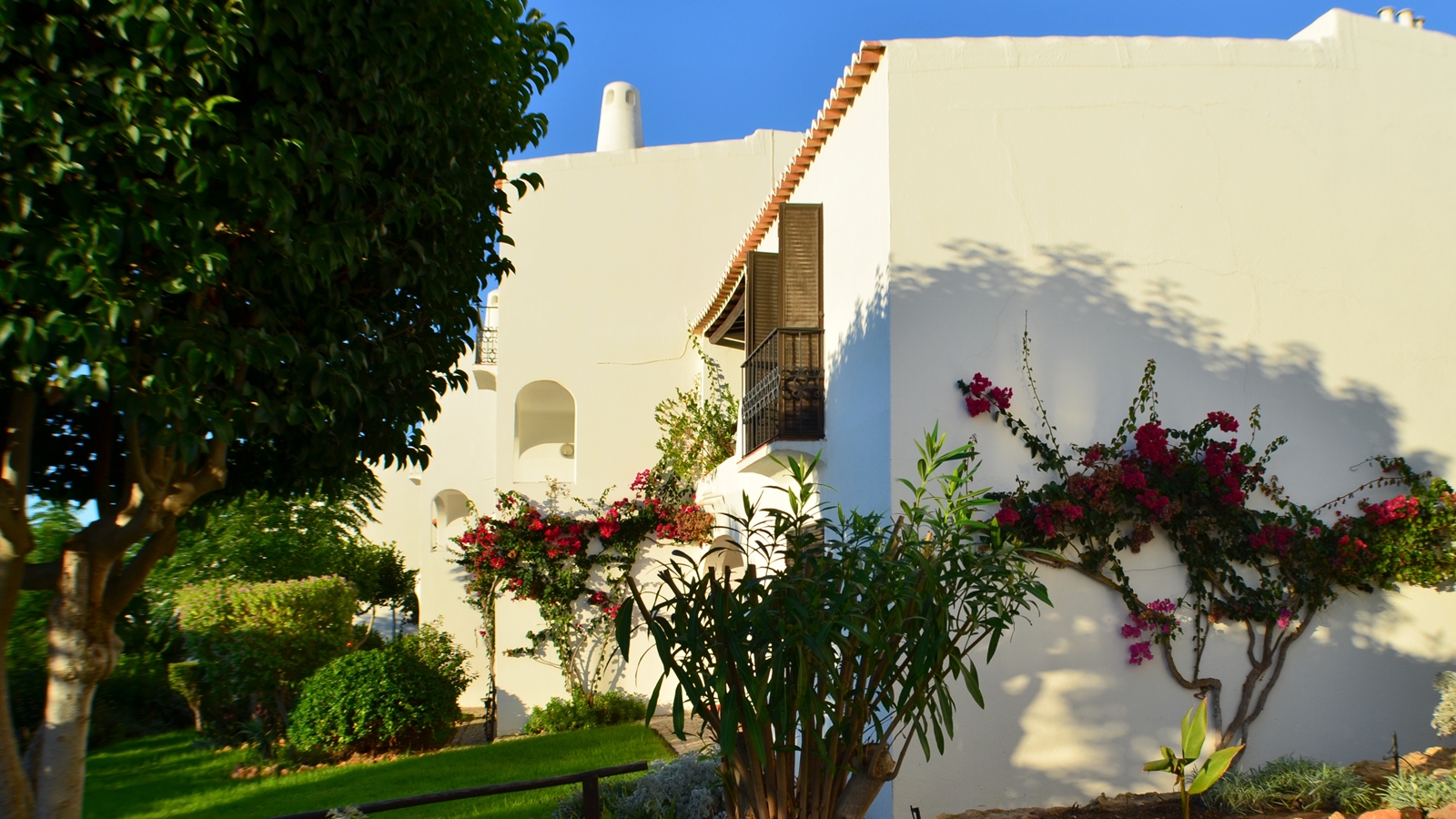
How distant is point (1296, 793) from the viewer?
246 inches

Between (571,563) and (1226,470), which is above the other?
(1226,470)

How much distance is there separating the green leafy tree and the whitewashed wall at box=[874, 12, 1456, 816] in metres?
3.00

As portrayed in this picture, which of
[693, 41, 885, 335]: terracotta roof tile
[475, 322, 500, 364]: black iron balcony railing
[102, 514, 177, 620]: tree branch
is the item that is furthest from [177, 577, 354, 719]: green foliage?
[102, 514, 177, 620]: tree branch

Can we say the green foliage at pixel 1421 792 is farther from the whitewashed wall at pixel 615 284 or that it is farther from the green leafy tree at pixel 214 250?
the whitewashed wall at pixel 615 284

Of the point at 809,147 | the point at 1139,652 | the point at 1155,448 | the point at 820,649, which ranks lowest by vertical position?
the point at 1139,652

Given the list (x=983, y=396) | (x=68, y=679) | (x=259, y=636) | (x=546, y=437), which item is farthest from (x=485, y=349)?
(x=68, y=679)

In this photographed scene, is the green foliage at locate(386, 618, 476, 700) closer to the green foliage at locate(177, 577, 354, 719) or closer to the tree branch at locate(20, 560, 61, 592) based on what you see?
the green foliage at locate(177, 577, 354, 719)

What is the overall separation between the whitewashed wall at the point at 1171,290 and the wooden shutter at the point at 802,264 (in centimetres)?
229

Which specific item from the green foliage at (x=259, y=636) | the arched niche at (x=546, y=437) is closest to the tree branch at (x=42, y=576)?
the green foliage at (x=259, y=636)

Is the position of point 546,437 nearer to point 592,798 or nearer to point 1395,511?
point 592,798

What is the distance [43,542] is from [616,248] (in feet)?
32.2

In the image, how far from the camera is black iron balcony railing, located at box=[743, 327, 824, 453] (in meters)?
9.36

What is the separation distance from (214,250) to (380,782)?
804cm

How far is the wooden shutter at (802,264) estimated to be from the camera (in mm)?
9547
